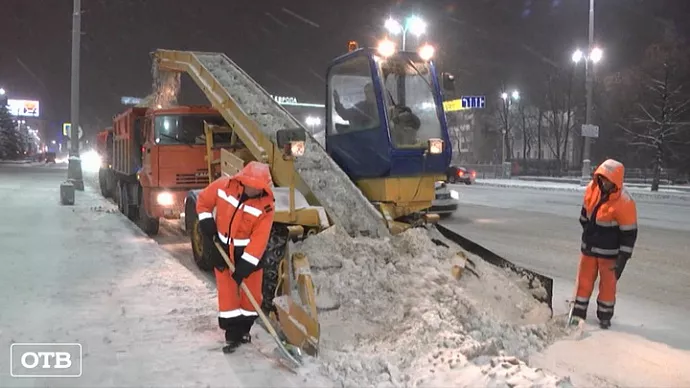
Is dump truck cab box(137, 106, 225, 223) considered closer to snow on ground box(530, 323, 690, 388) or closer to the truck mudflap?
the truck mudflap

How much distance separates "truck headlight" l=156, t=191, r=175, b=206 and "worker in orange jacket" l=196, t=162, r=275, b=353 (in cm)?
630

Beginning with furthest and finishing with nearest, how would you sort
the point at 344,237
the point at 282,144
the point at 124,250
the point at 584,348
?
the point at 124,250 < the point at 282,144 < the point at 344,237 < the point at 584,348

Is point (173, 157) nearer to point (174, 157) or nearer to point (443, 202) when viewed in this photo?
point (174, 157)

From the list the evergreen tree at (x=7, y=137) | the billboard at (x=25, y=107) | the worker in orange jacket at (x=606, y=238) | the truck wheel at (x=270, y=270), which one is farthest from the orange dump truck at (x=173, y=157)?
the billboard at (x=25, y=107)

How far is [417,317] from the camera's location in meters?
5.50

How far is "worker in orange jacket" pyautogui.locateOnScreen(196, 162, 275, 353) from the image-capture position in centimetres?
519

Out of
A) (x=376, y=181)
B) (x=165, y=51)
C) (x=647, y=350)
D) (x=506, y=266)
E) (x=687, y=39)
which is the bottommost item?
(x=647, y=350)

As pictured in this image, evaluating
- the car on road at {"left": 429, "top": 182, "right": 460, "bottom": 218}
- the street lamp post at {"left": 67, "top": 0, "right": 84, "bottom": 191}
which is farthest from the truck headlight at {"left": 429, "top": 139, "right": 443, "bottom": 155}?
the street lamp post at {"left": 67, "top": 0, "right": 84, "bottom": 191}

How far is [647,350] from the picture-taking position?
584cm

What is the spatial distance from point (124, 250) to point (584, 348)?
283 inches

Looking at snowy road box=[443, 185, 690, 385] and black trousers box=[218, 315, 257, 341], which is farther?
snowy road box=[443, 185, 690, 385]

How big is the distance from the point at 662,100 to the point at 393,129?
3200cm

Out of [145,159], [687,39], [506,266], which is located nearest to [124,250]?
[145,159]

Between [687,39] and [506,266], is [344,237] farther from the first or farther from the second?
[687,39]
